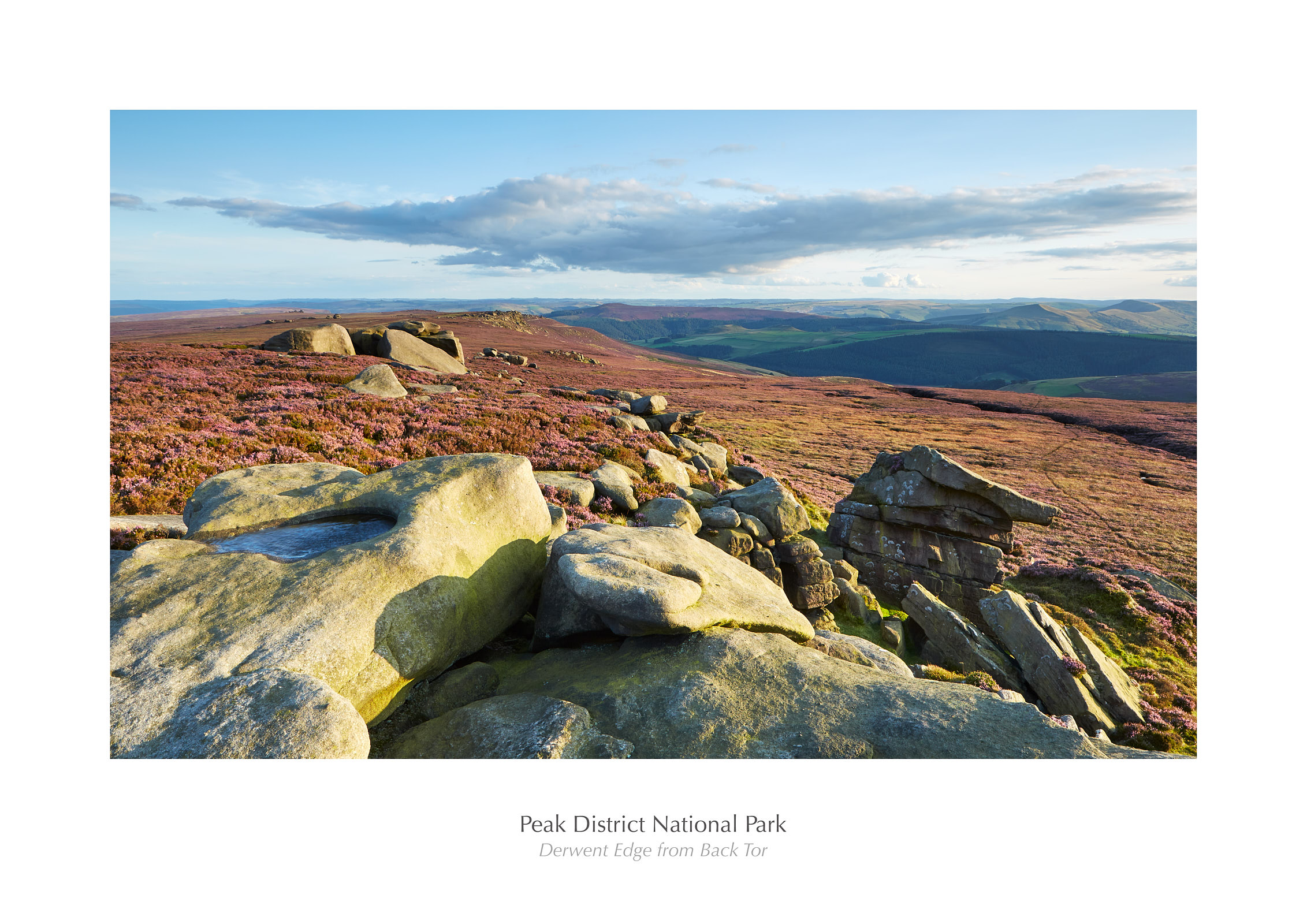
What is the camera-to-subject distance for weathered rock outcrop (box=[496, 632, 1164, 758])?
17.2 feet

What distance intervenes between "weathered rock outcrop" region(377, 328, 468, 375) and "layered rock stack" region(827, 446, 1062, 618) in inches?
1377

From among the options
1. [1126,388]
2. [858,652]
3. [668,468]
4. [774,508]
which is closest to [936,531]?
[774,508]

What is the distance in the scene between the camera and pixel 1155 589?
776 inches

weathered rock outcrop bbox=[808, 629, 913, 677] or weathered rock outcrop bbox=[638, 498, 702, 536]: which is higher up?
weathered rock outcrop bbox=[638, 498, 702, 536]

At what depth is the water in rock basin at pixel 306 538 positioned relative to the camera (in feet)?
23.4

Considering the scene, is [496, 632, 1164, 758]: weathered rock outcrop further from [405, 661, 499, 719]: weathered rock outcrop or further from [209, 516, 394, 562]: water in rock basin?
[209, 516, 394, 562]: water in rock basin

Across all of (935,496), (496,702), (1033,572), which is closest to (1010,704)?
(496,702)

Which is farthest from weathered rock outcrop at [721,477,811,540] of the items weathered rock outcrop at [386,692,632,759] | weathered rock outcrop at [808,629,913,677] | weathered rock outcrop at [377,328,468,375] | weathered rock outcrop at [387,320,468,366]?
weathered rock outcrop at [387,320,468,366]

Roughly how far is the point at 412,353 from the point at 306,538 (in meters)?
43.0

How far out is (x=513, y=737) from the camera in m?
5.27

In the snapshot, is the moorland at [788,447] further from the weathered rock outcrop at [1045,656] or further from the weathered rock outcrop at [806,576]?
the weathered rock outcrop at [806,576]

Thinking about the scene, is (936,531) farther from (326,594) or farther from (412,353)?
(412,353)

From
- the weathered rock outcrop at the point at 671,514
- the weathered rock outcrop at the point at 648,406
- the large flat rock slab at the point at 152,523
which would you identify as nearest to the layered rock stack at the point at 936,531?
the weathered rock outcrop at the point at 671,514

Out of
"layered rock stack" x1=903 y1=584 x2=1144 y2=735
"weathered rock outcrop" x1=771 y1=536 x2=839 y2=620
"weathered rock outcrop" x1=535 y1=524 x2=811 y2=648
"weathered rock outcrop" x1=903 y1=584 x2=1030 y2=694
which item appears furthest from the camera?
"weathered rock outcrop" x1=771 y1=536 x2=839 y2=620
